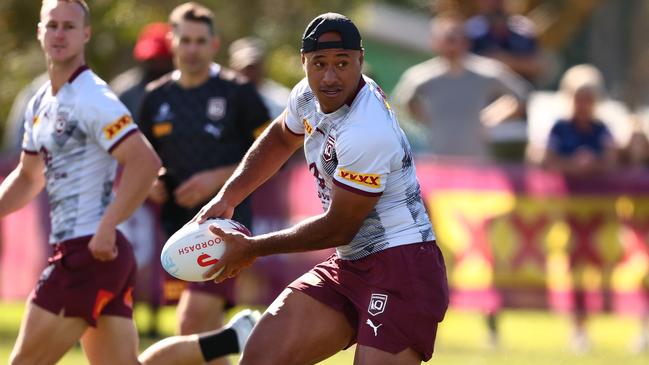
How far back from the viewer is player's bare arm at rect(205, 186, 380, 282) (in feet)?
21.8

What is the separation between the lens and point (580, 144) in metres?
14.1

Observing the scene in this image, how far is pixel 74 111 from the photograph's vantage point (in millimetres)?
7734

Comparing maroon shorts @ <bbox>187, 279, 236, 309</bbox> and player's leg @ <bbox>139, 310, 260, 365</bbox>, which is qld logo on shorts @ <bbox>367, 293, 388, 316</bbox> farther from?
maroon shorts @ <bbox>187, 279, 236, 309</bbox>

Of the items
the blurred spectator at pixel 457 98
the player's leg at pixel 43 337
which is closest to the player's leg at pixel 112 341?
the player's leg at pixel 43 337

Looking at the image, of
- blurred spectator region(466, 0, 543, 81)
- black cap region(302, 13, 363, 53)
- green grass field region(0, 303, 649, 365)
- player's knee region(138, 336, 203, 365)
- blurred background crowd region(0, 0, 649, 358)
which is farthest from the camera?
blurred spectator region(466, 0, 543, 81)

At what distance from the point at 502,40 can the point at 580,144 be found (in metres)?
2.63

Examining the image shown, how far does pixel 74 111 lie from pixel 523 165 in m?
7.19

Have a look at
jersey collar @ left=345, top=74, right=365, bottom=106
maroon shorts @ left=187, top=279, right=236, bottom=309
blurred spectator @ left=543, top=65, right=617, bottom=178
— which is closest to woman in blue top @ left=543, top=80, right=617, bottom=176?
blurred spectator @ left=543, top=65, right=617, bottom=178

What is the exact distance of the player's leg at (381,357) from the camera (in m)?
6.76

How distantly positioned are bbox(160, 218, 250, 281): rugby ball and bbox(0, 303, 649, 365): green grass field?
473 centimetres

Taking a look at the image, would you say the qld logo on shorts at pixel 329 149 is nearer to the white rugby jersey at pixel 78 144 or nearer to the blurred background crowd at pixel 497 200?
the white rugby jersey at pixel 78 144

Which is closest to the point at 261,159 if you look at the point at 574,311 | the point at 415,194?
the point at 415,194

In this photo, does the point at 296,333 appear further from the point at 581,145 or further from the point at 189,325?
the point at 581,145

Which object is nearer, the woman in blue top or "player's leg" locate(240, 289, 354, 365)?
"player's leg" locate(240, 289, 354, 365)
